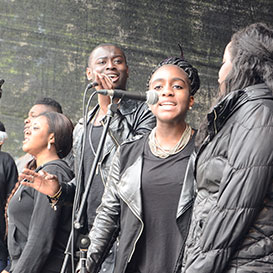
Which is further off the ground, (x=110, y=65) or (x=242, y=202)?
(x=110, y=65)

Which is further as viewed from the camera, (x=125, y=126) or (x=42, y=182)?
(x=125, y=126)

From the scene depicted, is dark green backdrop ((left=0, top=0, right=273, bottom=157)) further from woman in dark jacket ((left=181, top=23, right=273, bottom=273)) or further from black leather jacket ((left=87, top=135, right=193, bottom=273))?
woman in dark jacket ((left=181, top=23, right=273, bottom=273))

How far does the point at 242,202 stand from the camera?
88.6 inches

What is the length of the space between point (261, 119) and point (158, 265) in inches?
38.7

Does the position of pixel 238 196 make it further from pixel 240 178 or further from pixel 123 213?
pixel 123 213

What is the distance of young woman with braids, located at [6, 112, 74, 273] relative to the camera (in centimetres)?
397

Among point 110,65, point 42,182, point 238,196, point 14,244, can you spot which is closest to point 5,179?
point 14,244

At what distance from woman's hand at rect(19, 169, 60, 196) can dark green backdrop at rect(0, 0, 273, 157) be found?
3.64 m

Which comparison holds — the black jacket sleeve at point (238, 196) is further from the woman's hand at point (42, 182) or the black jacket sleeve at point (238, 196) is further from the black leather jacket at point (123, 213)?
the woman's hand at point (42, 182)

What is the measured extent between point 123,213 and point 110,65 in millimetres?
1369

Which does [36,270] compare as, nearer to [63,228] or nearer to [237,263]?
[63,228]

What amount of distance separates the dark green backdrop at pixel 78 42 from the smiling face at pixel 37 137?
2.69 metres

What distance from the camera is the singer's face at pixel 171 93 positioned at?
124 inches

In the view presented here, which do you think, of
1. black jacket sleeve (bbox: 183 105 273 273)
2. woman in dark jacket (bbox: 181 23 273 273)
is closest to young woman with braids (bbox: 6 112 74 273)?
woman in dark jacket (bbox: 181 23 273 273)
